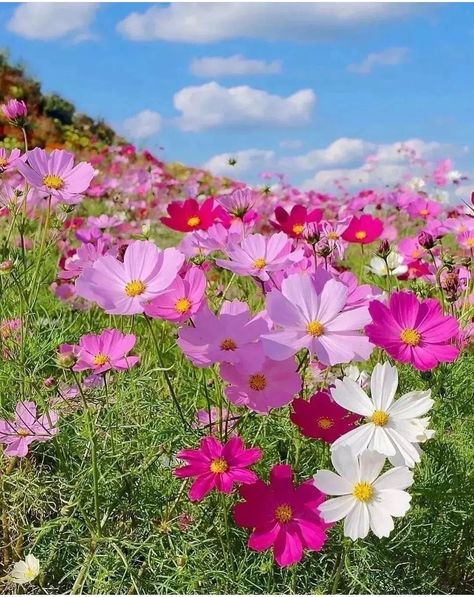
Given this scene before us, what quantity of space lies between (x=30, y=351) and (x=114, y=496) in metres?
0.37

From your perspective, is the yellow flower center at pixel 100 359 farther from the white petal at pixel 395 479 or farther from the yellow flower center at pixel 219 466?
the white petal at pixel 395 479

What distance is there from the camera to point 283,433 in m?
1.50

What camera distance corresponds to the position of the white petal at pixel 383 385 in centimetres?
106

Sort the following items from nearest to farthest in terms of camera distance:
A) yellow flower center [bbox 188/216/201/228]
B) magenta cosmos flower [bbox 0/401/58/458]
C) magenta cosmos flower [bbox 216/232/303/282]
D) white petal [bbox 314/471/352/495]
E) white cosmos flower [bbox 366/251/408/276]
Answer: white petal [bbox 314/471/352/495], magenta cosmos flower [bbox 216/232/303/282], magenta cosmos flower [bbox 0/401/58/458], yellow flower center [bbox 188/216/201/228], white cosmos flower [bbox 366/251/408/276]

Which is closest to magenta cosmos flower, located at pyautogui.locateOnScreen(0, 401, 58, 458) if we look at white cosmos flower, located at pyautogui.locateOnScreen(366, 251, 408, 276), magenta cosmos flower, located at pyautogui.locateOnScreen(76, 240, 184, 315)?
magenta cosmos flower, located at pyautogui.locateOnScreen(76, 240, 184, 315)

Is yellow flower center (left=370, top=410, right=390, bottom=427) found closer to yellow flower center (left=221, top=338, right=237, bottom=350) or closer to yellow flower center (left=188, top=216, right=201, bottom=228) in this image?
yellow flower center (left=221, top=338, right=237, bottom=350)

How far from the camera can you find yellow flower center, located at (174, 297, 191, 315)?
3.86 feet

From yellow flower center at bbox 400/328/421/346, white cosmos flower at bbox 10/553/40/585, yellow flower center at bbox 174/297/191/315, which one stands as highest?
yellow flower center at bbox 400/328/421/346

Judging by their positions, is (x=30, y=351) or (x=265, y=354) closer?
(x=265, y=354)

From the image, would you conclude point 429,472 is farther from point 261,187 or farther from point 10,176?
point 10,176

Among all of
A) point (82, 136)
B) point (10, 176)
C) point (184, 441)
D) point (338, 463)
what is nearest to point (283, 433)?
point (184, 441)

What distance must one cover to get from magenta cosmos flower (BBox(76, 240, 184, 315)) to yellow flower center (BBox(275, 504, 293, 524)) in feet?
1.03

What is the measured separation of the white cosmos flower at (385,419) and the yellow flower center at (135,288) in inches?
12.1

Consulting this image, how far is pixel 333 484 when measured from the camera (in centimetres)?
102
